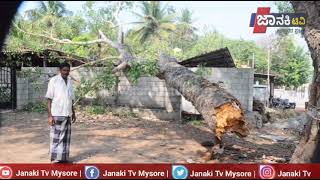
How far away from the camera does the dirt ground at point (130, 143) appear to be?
19.0 feet

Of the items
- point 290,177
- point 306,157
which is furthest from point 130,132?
point 290,177

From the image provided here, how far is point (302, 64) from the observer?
29.7 meters

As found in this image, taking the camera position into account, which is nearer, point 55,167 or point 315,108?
point 55,167

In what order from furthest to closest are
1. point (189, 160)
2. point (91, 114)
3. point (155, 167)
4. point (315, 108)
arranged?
point (91, 114) → point (189, 160) → point (315, 108) → point (155, 167)

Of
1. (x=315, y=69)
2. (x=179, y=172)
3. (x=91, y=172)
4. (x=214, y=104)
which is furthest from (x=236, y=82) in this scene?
(x=91, y=172)

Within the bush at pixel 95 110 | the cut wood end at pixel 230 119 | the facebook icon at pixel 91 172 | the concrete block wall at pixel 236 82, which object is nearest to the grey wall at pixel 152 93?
the concrete block wall at pixel 236 82

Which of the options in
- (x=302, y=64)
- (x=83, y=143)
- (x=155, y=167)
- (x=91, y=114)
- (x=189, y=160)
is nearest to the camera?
(x=155, y=167)

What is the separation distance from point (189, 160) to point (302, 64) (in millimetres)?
26238

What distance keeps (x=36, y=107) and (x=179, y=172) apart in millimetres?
8747

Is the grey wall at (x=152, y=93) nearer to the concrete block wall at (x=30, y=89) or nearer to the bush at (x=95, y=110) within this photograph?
the concrete block wall at (x=30, y=89)

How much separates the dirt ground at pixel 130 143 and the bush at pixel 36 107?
41.3 inches

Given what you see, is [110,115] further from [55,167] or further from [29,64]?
[55,167]

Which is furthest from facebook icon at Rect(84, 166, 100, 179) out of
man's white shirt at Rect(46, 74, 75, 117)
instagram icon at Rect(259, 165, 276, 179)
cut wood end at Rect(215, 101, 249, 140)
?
cut wood end at Rect(215, 101, 249, 140)

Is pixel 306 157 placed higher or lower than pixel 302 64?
lower
